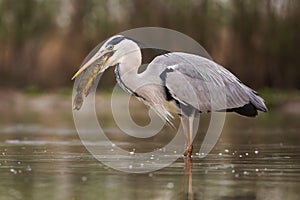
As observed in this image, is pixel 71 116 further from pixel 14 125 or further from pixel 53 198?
pixel 53 198

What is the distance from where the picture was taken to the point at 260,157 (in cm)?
1040

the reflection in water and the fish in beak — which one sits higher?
the fish in beak

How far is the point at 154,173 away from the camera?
871 centimetres

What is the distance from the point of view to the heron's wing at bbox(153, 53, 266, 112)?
35.6 ft

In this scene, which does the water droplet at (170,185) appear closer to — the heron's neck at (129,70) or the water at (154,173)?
the water at (154,173)

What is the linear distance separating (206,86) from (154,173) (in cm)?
247

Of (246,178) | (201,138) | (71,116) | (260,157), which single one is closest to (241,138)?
(201,138)

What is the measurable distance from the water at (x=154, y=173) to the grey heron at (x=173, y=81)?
53 centimetres

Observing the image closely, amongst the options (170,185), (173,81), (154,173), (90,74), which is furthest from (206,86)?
(170,185)

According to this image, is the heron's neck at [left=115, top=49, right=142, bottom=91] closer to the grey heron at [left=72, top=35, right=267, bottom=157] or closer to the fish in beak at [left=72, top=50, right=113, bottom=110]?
the grey heron at [left=72, top=35, right=267, bottom=157]

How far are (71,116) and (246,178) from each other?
1477cm

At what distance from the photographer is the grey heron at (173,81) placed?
10578 millimetres

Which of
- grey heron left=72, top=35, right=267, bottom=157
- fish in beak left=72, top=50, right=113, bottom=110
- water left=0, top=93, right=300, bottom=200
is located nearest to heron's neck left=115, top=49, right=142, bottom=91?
grey heron left=72, top=35, right=267, bottom=157

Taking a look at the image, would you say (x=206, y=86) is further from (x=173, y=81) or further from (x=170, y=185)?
(x=170, y=185)
